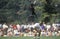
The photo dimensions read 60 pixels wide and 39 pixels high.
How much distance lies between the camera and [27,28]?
180 inches

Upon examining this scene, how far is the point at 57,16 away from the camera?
15.4ft

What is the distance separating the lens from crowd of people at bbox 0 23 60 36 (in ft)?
15.0

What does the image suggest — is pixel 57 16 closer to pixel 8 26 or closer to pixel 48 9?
pixel 48 9

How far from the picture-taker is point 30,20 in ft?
15.4

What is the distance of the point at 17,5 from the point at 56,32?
2.95 ft

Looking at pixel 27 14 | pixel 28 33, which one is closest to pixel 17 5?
pixel 27 14

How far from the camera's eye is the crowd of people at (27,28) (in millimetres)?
4574

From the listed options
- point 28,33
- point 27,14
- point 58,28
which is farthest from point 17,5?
point 58,28

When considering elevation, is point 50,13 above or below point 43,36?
above

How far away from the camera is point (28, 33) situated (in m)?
4.57

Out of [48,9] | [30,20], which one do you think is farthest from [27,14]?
[48,9]

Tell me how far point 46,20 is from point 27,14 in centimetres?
38

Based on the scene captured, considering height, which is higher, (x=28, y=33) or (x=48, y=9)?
(x=48, y=9)

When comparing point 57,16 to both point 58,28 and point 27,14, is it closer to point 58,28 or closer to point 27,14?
point 58,28
